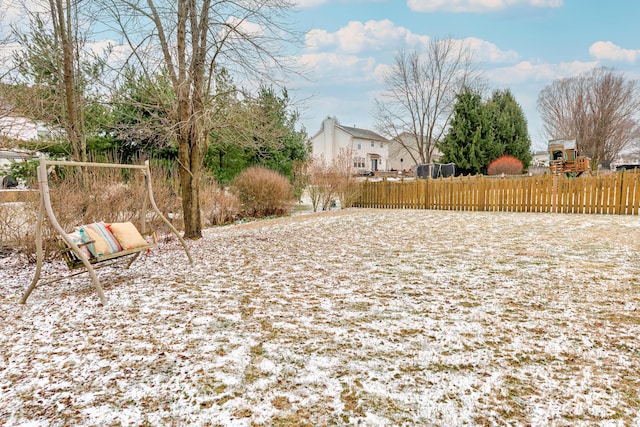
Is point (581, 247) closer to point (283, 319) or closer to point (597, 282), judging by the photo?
point (597, 282)

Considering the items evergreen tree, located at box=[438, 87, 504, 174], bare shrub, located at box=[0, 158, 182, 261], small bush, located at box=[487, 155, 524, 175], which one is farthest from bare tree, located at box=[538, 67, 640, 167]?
bare shrub, located at box=[0, 158, 182, 261]

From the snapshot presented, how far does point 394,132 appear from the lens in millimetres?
26188

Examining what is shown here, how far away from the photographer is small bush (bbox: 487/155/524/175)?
2312cm

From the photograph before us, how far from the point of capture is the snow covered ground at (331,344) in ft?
6.34

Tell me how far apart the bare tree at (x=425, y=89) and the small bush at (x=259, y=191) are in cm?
1432

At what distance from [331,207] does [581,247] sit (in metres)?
9.77

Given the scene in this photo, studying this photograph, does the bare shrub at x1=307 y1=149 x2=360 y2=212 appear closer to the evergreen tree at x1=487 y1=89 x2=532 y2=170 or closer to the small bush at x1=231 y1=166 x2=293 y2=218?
the small bush at x1=231 y1=166 x2=293 y2=218

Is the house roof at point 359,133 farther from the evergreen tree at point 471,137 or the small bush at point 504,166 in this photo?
the small bush at point 504,166

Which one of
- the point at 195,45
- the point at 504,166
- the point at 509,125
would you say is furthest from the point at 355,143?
the point at 195,45

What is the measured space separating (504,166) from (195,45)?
71.7ft

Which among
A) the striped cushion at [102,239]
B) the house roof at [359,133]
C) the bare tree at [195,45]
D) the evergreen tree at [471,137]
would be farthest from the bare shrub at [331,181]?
the house roof at [359,133]

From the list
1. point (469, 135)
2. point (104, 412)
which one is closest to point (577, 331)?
point (104, 412)

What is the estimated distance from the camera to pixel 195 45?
6250mm

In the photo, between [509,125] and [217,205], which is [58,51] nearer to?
[217,205]
